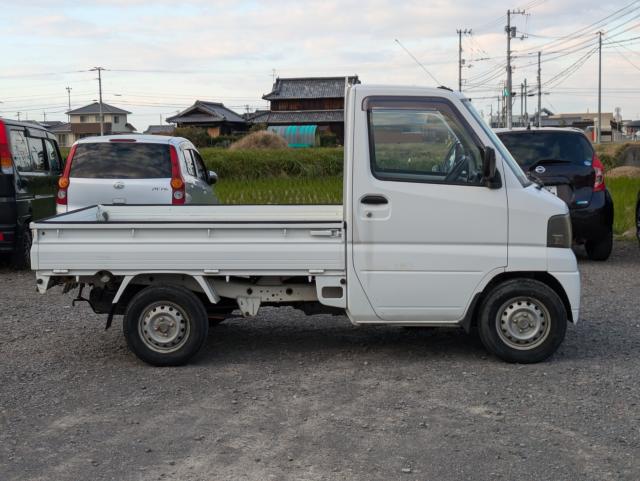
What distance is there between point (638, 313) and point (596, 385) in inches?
101

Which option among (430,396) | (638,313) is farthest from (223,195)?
(430,396)

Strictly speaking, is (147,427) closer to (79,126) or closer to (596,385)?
(596,385)

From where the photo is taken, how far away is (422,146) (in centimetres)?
568

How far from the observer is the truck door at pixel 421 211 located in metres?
5.60

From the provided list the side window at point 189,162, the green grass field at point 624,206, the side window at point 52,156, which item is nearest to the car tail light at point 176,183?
the side window at point 189,162

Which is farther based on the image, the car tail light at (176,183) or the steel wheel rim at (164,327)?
the car tail light at (176,183)

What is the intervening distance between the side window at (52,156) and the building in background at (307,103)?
156 feet

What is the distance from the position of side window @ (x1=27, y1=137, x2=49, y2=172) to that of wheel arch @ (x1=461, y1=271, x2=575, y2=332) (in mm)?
7232

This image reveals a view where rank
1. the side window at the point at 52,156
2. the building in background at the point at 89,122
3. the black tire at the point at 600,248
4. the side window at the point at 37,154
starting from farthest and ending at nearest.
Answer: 1. the building in background at the point at 89,122
2. the side window at the point at 52,156
3. the side window at the point at 37,154
4. the black tire at the point at 600,248

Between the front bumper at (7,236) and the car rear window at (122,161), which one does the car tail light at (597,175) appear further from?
the front bumper at (7,236)

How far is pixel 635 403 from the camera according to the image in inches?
197

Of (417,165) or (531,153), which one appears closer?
(417,165)

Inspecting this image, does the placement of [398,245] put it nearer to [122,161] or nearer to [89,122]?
[122,161]

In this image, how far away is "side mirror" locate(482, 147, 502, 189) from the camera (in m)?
5.47
